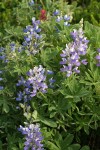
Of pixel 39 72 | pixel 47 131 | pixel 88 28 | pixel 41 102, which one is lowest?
pixel 47 131

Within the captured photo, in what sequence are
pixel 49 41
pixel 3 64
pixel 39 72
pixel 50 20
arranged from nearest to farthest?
pixel 39 72, pixel 3 64, pixel 49 41, pixel 50 20

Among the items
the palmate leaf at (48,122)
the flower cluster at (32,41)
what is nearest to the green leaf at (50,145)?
the palmate leaf at (48,122)

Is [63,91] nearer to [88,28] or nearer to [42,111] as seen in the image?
[42,111]

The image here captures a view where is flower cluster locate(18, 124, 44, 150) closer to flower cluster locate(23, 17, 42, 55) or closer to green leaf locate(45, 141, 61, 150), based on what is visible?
green leaf locate(45, 141, 61, 150)

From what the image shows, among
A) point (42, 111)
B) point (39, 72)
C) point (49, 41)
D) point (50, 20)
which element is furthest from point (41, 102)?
point (50, 20)

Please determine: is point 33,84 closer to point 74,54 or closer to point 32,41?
point 74,54

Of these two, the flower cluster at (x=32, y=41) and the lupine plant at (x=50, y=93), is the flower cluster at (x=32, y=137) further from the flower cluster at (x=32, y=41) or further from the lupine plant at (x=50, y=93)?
the flower cluster at (x=32, y=41)

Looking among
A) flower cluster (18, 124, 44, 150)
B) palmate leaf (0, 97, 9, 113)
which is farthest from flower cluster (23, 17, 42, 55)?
flower cluster (18, 124, 44, 150)
